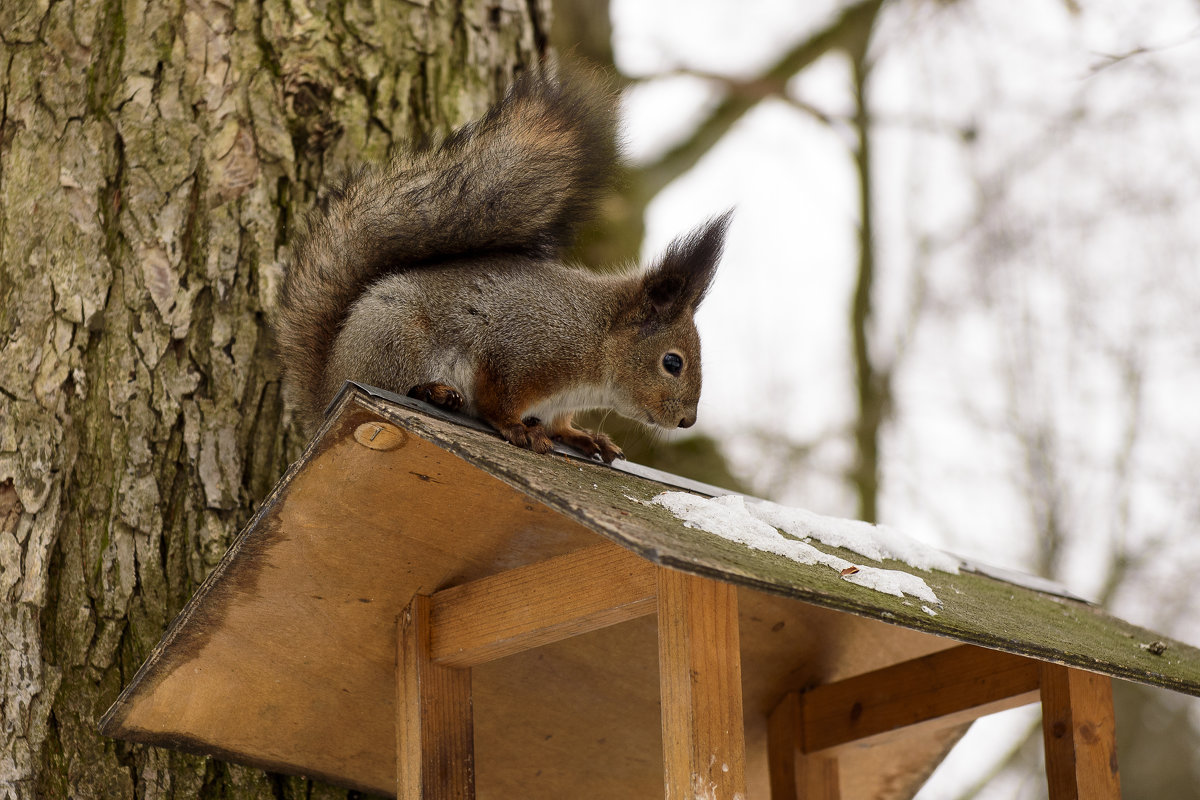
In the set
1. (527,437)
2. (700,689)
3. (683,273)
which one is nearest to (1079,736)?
(700,689)

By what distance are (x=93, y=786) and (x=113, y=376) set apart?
60cm

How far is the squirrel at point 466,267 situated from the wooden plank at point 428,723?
34 centimetres

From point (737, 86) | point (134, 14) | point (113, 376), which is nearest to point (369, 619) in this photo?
point (113, 376)

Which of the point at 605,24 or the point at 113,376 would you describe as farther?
the point at 605,24

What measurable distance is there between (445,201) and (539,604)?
2.36ft

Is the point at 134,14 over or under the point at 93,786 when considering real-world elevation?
over

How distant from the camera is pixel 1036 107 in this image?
15.2 feet

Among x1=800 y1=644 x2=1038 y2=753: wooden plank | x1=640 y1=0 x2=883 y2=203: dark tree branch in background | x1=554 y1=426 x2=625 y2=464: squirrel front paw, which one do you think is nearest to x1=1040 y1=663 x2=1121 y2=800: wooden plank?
x1=800 y1=644 x2=1038 y2=753: wooden plank

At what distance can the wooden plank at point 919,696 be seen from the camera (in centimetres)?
165

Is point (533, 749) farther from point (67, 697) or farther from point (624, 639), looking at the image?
point (67, 697)

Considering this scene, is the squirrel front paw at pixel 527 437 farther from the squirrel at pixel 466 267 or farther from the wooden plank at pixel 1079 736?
the wooden plank at pixel 1079 736

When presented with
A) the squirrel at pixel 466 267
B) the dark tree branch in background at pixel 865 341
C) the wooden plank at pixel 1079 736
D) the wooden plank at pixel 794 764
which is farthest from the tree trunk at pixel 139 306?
the dark tree branch in background at pixel 865 341

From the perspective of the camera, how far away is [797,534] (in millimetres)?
1404

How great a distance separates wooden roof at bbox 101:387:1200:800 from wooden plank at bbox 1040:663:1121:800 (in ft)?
0.23
